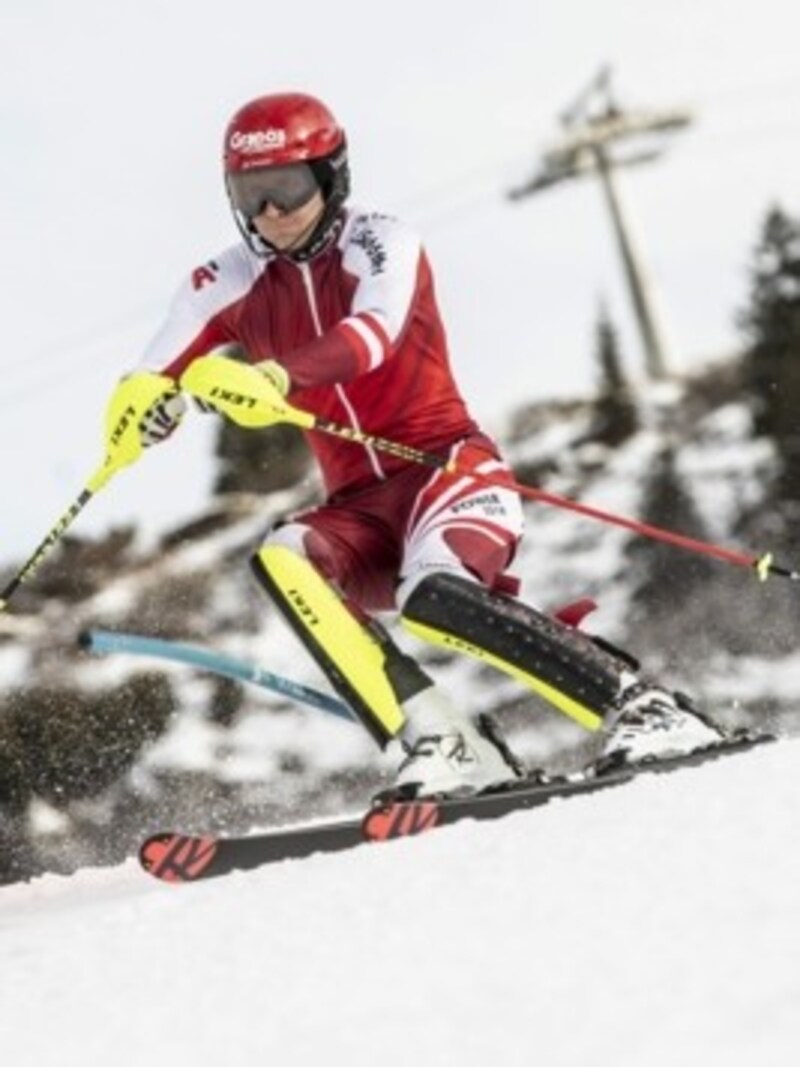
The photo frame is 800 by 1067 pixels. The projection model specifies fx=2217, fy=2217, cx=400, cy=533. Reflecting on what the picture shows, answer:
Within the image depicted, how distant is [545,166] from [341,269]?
36963mm

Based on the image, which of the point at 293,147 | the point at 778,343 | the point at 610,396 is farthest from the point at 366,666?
the point at 610,396

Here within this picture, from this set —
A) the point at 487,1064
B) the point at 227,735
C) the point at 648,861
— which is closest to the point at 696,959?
the point at 487,1064

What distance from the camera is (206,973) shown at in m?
3.32

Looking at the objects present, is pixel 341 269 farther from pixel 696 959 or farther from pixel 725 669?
pixel 725 669

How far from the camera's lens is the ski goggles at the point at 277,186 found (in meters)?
5.46

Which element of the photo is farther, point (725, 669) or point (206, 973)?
point (725, 669)

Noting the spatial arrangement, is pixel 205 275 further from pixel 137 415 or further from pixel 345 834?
pixel 345 834

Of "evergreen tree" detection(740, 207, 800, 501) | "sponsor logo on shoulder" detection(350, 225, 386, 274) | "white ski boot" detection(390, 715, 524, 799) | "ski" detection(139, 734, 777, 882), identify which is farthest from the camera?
"evergreen tree" detection(740, 207, 800, 501)

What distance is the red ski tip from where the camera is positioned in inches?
198

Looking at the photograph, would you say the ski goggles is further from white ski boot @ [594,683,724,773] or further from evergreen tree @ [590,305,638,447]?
evergreen tree @ [590,305,638,447]

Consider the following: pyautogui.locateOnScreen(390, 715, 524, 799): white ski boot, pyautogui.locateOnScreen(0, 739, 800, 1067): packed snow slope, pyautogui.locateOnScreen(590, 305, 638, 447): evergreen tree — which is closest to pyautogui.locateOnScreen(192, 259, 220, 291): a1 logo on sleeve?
pyautogui.locateOnScreen(390, 715, 524, 799): white ski boot

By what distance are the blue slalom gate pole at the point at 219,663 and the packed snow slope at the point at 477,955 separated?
5.36 ft

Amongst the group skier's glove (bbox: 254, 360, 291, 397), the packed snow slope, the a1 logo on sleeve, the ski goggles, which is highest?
the ski goggles

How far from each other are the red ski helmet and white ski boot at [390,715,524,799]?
126 cm
